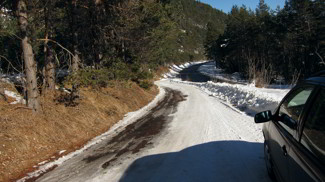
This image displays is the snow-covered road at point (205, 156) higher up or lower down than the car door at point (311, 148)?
lower down

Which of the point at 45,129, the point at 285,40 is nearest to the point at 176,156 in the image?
the point at 45,129

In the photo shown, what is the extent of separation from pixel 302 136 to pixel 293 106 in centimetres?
86

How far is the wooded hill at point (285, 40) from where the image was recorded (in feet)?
97.5

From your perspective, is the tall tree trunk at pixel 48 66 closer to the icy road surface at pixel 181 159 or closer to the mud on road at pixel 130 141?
the mud on road at pixel 130 141

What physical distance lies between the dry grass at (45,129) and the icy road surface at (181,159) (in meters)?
0.96

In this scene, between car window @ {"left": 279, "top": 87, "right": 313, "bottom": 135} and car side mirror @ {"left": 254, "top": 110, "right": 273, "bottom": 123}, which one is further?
car side mirror @ {"left": 254, "top": 110, "right": 273, "bottom": 123}

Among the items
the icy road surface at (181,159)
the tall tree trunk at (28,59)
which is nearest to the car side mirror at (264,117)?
the icy road surface at (181,159)

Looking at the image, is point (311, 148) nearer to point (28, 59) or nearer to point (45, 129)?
point (45, 129)

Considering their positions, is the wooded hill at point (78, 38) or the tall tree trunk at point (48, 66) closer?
the wooded hill at point (78, 38)

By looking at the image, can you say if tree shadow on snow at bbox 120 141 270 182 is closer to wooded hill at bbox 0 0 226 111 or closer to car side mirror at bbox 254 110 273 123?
car side mirror at bbox 254 110 273 123

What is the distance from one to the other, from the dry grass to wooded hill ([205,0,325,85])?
15.3 metres

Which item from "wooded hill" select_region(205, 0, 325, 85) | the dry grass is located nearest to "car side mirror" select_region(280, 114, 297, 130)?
the dry grass

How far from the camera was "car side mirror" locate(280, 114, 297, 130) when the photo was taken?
108 inches

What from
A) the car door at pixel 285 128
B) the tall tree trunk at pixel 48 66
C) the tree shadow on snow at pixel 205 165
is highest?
the tall tree trunk at pixel 48 66
